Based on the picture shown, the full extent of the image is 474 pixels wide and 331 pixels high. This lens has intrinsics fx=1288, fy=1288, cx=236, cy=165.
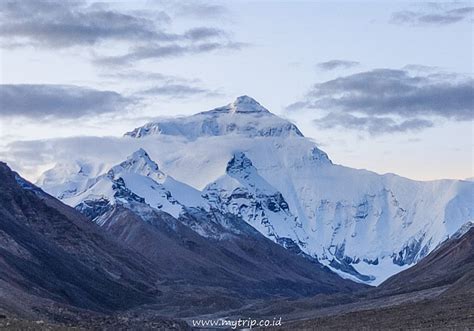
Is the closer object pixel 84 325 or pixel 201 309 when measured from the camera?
pixel 84 325

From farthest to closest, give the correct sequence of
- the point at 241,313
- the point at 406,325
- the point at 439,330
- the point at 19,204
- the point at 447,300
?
the point at 19,204 < the point at 241,313 < the point at 447,300 < the point at 406,325 < the point at 439,330

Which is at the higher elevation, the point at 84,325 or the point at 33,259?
the point at 33,259

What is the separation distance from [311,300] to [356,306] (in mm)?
35535

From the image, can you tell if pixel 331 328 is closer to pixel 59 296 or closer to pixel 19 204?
pixel 59 296

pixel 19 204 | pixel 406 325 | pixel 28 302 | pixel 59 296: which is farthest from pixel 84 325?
pixel 19 204

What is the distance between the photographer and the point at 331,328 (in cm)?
10156

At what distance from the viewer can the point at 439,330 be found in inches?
3248

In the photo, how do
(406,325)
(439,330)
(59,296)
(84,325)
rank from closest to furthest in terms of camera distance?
(439,330) → (406,325) → (84,325) → (59,296)

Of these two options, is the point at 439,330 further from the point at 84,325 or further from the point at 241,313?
the point at 241,313

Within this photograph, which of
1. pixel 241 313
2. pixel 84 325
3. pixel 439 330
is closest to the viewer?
pixel 439 330

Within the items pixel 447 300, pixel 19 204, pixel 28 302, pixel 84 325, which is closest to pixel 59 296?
pixel 28 302

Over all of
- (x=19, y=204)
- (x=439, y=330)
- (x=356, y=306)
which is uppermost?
(x=19, y=204)

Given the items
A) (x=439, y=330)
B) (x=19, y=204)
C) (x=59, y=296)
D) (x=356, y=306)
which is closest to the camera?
(x=439, y=330)

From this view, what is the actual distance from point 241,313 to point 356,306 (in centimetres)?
2051
